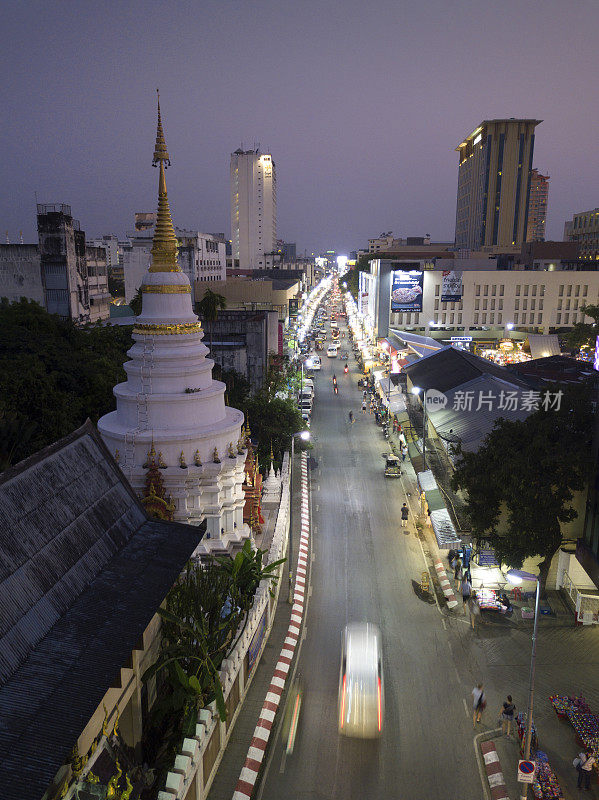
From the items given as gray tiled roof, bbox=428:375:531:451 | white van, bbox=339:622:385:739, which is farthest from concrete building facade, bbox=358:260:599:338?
white van, bbox=339:622:385:739

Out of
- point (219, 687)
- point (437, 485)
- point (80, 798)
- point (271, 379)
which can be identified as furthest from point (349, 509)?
point (80, 798)

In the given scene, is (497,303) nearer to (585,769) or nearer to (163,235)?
(163,235)

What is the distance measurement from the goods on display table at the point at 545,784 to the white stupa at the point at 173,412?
15.2 metres

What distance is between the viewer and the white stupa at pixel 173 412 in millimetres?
25281

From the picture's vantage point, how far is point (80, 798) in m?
11.9

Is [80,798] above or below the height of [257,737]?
above

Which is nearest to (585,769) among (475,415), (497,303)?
(475,415)

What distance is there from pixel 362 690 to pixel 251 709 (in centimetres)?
375

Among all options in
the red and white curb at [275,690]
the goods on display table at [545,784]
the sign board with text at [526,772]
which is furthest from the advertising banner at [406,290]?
the sign board with text at [526,772]

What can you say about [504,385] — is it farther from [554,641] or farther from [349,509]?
[554,641]

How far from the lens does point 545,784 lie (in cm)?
1535

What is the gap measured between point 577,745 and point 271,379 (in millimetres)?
35056

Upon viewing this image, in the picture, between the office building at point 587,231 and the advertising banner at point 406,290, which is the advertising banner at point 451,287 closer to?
the advertising banner at point 406,290

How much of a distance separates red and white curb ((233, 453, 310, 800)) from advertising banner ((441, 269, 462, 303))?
54.2 meters
